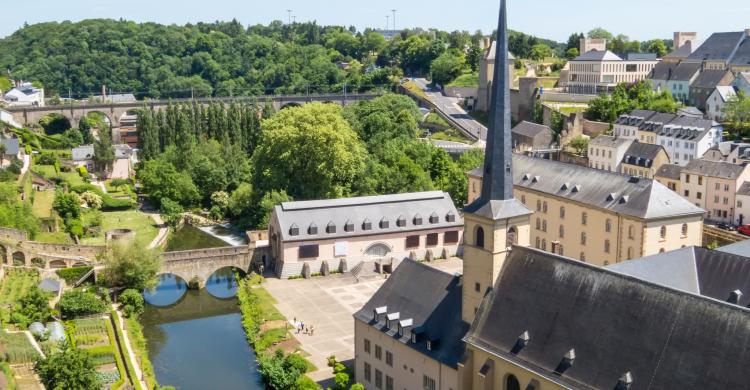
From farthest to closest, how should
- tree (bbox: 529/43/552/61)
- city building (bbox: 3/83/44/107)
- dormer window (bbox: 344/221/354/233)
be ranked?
tree (bbox: 529/43/552/61)
city building (bbox: 3/83/44/107)
dormer window (bbox: 344/221/354/233)

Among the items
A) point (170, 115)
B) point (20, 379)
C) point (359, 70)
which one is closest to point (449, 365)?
point (20, 379)

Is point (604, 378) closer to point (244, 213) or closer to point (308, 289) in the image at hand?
point (308, 289)

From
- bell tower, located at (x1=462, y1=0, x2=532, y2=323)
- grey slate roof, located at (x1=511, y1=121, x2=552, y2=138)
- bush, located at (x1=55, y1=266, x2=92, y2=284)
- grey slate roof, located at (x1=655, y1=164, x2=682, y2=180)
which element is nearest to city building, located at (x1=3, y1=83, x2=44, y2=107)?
grey slate roof, located at (x1=511, y1=121, x2=552, y2=138)

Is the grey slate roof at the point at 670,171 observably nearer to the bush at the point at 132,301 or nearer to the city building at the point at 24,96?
the bush at the point at 132,301

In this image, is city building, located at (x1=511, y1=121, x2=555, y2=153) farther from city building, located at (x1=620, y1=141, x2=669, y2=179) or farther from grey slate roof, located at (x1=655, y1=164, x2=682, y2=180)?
grey slate roof, located at (x1=655, y1=164, x2=682, y2=180)

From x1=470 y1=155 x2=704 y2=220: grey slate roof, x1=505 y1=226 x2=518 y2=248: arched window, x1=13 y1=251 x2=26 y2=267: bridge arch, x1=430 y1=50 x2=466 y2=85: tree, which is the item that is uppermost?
x1=430 y1=50 x2=466 y2=85: tree

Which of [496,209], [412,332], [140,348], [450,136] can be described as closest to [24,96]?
[450,136]

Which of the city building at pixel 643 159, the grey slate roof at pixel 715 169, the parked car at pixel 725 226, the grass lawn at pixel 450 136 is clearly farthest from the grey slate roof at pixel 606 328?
the grass lawn at pixel 450 136
